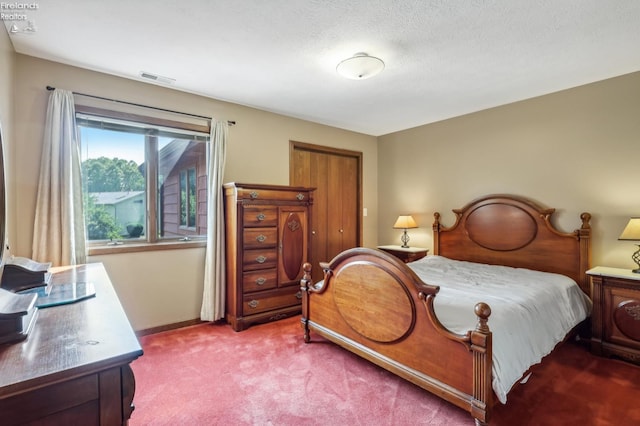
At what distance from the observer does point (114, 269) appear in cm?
295

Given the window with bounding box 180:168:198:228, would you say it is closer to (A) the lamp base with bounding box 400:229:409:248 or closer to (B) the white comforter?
(B) the white comforter

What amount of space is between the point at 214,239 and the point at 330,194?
76.3 inches

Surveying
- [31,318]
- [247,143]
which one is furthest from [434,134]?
[31,318]

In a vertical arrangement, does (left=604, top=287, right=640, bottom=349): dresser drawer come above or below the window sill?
below

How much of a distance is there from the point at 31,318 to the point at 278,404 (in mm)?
1447

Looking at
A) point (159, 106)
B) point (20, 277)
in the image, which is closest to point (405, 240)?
point (159, 106)

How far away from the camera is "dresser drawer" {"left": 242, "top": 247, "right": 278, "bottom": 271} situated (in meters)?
3.27

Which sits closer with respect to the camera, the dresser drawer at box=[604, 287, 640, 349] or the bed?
the bed

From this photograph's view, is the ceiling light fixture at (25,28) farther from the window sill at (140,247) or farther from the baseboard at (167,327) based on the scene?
the baseboard at (167,327)

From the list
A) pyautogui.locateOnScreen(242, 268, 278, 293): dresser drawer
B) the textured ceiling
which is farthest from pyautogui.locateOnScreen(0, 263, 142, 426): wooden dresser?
pyautogui.locateOnScreen(242, 268, 278, 293): dresser drawer

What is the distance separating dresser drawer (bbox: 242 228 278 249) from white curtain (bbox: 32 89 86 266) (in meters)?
1.42

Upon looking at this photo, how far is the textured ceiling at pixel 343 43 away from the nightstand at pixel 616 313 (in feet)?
5.93

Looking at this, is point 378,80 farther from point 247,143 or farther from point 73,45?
point 73,45

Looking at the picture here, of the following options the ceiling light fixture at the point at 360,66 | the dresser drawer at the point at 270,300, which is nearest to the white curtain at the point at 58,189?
the dresser drawer at the point at 270,300
